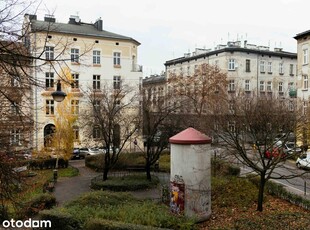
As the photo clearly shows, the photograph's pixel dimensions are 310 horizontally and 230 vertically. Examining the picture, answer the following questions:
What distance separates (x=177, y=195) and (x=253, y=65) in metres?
44.2

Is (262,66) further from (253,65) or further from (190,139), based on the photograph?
(190,139)

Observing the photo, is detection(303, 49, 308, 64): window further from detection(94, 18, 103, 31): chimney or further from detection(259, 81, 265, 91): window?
detection(94, 18, 103, 31): chimney

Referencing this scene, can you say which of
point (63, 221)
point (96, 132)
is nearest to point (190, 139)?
point (63, 221)

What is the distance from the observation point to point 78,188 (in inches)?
899

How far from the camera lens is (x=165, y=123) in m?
25.4

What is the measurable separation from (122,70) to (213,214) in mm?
31656

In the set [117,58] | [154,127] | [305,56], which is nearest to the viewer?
[154,127]

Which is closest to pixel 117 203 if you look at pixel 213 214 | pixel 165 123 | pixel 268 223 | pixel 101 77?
pixel 213 214

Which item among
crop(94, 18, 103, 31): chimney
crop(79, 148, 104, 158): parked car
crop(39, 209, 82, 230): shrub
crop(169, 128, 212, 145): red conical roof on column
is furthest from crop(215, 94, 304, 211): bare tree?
crop(94, 18, 103, 31): chimney

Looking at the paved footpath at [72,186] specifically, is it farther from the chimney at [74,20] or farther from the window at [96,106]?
the chimney at [74,20]

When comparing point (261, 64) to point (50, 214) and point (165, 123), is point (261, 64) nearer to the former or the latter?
point (165, 123)

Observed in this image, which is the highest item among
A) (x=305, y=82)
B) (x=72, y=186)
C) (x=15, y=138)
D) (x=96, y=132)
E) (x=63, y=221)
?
(x=305, y=82)

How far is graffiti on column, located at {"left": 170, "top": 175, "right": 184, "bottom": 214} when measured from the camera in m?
14.2

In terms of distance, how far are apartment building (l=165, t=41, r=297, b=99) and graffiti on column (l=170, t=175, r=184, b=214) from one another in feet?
124
